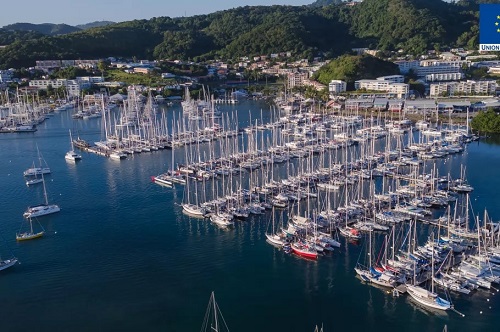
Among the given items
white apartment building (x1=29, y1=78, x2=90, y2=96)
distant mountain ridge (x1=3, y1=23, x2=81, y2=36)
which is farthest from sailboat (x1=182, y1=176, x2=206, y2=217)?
distant mountain ridge (x1=3, y1=23, x2=81, y2=36)

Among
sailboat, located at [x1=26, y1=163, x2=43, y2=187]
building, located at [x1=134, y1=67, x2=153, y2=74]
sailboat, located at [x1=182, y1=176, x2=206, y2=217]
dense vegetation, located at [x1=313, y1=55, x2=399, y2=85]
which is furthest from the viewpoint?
building, located at [x1=134, y1=67, x2=153, y2=74]

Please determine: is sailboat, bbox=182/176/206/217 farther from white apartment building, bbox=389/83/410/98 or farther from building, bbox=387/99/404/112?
white apartment building, bbox=389/83/410/98

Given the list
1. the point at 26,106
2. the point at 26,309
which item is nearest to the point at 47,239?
the point at 26,309

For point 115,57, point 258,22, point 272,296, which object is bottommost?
point 272,296

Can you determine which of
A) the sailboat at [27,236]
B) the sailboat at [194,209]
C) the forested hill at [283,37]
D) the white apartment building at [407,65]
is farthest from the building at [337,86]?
the sailboat at [27,236]

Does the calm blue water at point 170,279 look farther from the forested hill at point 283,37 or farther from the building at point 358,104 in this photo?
the forested hill at point 283,37

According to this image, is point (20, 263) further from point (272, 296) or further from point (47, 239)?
point (272, 296)
